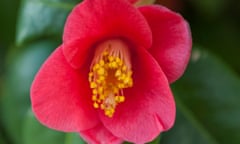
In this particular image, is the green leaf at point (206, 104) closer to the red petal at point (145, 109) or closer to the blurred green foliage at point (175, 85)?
the blurred green foliage at point (175, 85)

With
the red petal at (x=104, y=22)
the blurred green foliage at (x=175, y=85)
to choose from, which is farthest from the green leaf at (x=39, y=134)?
the red petal at (x=104, y=22)

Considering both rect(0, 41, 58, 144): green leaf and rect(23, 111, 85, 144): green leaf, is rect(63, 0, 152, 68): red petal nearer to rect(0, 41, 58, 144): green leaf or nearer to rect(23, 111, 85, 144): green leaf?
rect(23, 111, 85, 144): green leaf

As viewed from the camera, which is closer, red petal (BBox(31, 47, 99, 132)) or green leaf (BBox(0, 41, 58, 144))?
red petal (BBox(31, 47, 99, 132))

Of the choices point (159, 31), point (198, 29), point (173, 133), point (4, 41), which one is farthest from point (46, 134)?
point (198, 29)

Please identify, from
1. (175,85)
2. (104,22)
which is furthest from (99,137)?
(175,85)

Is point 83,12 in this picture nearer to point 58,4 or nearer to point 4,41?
point 58,4

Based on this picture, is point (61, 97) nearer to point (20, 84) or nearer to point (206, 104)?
point (206, 104)

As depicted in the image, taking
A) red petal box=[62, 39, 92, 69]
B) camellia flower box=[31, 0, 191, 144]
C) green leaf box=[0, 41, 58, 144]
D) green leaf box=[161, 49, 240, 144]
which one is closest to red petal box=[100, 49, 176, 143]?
A: camellia flower box=[31, 0, 191, 144]
